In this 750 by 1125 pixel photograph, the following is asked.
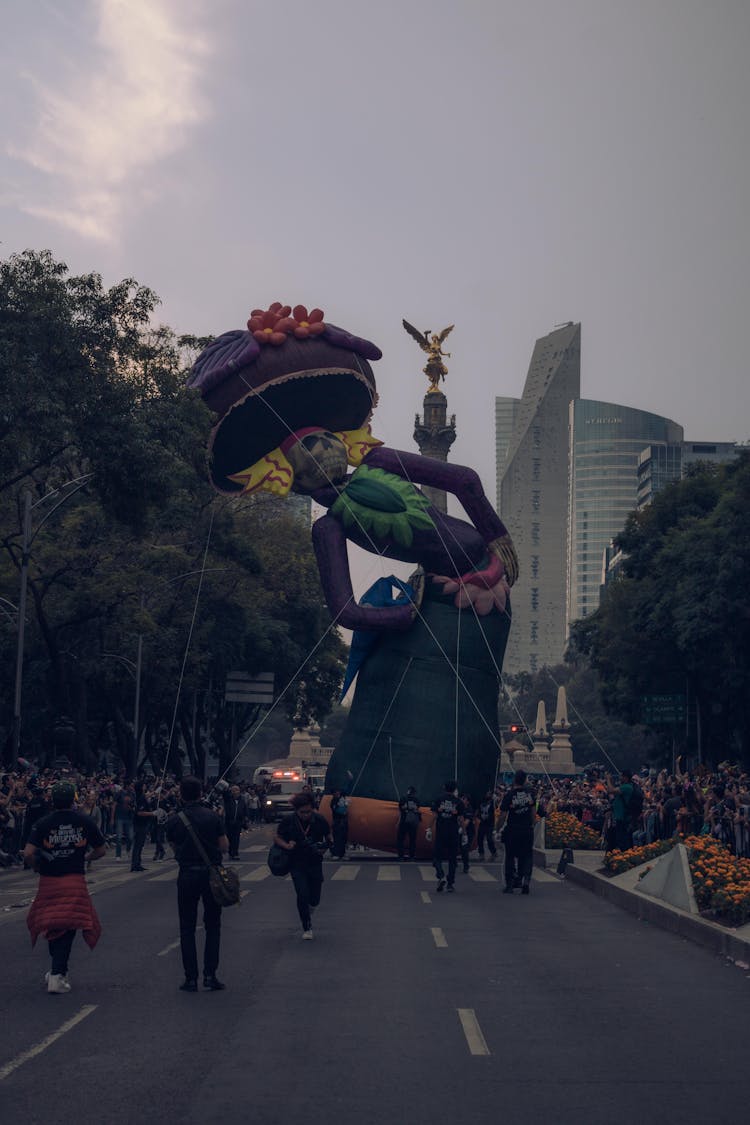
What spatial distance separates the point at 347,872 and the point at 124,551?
17638 mm

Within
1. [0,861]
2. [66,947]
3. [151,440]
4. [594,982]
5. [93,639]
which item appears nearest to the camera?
[66,947]

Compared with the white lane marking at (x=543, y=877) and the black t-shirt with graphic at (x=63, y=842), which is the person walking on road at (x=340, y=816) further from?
the black t-shirt with graphic at (x=63, y=842)

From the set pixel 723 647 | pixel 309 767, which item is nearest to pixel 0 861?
pixel 723 647

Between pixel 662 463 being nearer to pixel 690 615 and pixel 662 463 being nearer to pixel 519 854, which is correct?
pixel 690 615

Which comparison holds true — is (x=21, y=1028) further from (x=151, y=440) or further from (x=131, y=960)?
(x=151, y=440)

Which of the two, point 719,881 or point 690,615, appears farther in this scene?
point 690,615

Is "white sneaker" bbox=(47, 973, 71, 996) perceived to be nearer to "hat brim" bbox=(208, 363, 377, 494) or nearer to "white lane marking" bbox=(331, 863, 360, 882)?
"white lane marking" bbox=(331, 863, 360, 882)

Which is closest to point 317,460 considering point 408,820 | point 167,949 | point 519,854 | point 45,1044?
point 408,820

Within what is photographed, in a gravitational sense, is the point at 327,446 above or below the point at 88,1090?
above

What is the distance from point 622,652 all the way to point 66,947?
49764 millimetres

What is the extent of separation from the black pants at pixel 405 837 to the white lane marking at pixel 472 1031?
66.1ft

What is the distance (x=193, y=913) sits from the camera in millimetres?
11664

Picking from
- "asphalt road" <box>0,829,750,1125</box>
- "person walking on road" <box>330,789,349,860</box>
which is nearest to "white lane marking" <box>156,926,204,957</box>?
"asphalt road" <box>0,829,750,1125</box>

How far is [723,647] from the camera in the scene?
50.1 meters
